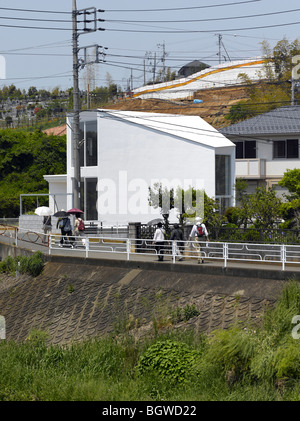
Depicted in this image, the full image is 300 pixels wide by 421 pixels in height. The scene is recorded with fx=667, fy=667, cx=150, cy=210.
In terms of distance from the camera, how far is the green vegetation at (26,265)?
2831 centimetres

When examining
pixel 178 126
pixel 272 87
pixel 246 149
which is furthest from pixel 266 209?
pixel 272 87

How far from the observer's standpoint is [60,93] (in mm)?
164250

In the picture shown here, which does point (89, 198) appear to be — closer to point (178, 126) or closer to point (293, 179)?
point (178, 126)

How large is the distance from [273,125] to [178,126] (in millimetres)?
7471

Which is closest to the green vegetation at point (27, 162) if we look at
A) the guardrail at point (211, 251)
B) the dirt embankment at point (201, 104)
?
the dirt embankment at point (201, 104)

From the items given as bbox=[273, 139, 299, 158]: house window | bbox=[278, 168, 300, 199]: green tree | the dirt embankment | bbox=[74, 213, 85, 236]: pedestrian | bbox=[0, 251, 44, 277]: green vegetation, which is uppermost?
the dirt embankment

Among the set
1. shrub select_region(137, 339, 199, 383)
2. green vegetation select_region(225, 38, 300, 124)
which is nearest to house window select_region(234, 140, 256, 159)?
shrub select_region(137, 339, 199, 383)

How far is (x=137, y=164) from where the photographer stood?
122ft

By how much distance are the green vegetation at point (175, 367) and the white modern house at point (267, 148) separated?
83.4ft

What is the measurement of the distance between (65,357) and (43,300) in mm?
8348

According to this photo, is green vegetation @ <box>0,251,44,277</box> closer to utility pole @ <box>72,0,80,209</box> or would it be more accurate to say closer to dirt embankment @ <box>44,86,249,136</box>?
utility pole @ <box>72,0,80,209</box>

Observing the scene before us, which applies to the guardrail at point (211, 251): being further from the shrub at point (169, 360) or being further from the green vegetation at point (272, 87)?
the green vegetation at point (272, 87)

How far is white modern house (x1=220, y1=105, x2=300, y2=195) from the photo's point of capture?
42.2 m
